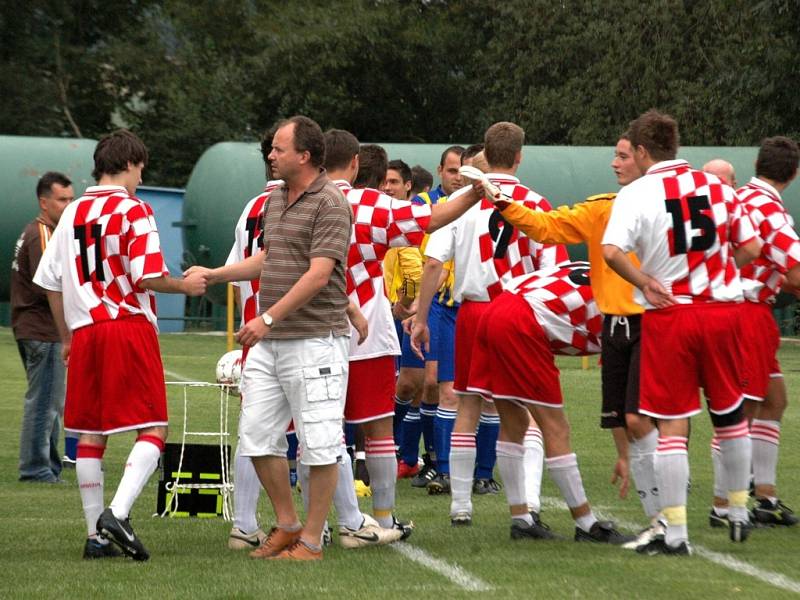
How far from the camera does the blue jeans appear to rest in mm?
10336

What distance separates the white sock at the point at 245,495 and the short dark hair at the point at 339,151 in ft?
4.96

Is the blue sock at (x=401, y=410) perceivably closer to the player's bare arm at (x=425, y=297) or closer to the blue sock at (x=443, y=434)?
the blue sock at (x=443, y=434)

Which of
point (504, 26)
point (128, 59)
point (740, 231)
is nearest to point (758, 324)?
point (740, 231)

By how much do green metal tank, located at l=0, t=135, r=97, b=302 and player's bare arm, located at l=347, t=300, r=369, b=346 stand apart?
63.1 ft

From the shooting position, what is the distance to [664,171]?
6.97 m

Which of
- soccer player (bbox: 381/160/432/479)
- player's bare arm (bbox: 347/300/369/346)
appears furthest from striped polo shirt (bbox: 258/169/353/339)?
soccer player (bbox: 381/160/432/479)

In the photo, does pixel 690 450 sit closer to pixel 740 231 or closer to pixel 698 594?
pixel 740 231

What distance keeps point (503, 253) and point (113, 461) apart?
164 inches

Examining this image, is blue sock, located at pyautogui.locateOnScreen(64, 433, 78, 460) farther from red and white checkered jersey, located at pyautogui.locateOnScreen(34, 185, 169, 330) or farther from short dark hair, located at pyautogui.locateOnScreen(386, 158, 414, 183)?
red and white checkered jersey, located at pyautogui.locateOnScreen(34, 185, 169, 330)

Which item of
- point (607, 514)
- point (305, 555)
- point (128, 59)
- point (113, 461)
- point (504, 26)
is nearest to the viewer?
point (305, 555)

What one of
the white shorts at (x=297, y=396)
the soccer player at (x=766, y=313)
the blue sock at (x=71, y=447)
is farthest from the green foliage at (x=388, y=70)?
the white shorts at (x=297, y=396)

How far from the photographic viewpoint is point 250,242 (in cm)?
778

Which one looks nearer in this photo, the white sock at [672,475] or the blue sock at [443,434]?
the white sock at [672,475]

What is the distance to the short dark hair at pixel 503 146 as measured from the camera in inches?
316
